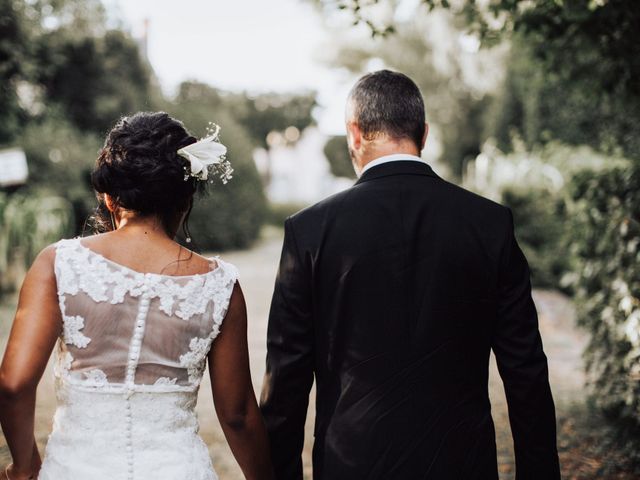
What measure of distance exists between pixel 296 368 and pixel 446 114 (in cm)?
2485

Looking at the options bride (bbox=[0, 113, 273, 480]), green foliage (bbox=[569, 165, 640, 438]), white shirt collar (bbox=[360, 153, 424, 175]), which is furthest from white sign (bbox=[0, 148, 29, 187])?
white shirt collar (bbox=[360, 153, 424, 175])

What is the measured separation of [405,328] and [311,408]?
4296 mm

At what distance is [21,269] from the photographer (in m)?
10.6

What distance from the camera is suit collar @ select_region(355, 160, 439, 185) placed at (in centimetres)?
240

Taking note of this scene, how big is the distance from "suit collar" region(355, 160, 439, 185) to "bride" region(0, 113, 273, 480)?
560 mm

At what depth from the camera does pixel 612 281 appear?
5.09 metres

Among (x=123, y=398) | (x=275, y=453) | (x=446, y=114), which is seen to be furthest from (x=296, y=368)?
(x=446, y=114)

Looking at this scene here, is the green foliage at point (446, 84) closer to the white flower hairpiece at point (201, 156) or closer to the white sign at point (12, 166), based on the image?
the white sign at point (12, 166)

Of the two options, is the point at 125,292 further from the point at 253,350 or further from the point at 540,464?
the point at 253,350

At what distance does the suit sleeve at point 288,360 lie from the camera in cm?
240

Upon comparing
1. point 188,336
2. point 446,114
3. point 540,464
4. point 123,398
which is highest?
point 446,114

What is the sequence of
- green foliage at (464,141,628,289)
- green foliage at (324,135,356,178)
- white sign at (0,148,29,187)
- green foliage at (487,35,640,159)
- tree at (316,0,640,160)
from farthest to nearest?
1. green foliage at (324,135,356,178)
2. green foliage at (464,141,628,289)
3. white sign at (0,148,29,187)
4. green foliage at (487,35,640,159)
5. tree at (316,0,640,160)

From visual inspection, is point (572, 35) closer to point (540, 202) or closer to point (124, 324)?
point (124, 324)

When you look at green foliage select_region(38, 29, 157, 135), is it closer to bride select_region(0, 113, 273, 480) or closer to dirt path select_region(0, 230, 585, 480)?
dirt path select_region(0, 230, 585, 480)
